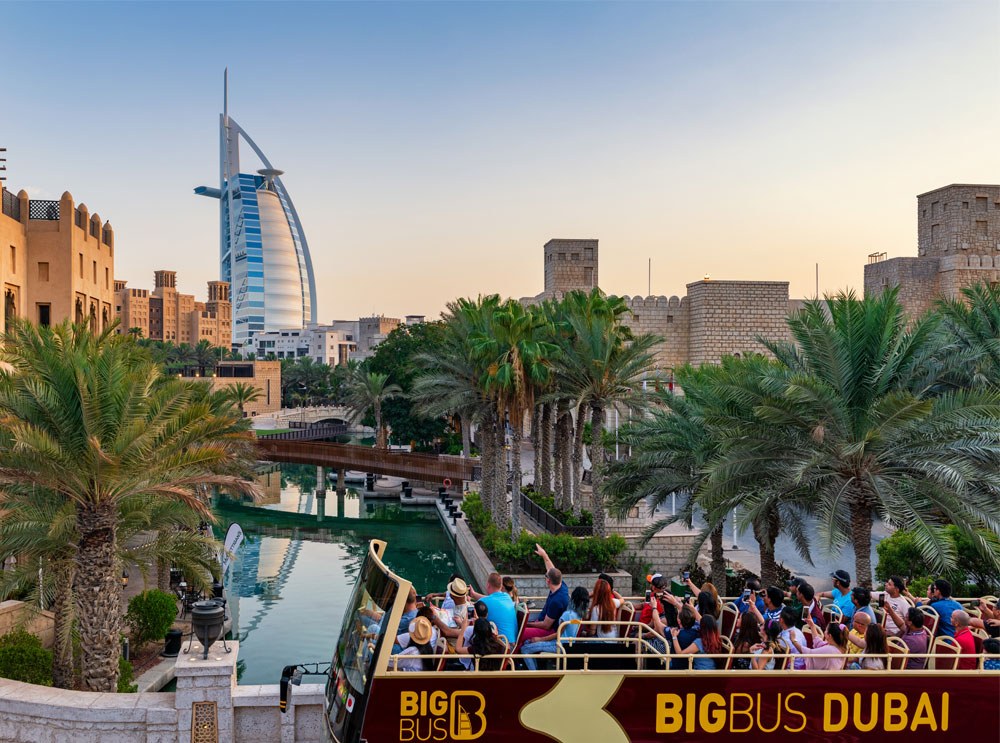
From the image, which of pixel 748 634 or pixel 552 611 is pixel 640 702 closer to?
pixel 748 634

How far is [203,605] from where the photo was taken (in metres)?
9.56

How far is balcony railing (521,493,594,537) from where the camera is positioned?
2453cm

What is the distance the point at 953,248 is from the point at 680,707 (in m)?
44.3

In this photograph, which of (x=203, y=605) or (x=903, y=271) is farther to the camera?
(x=903, y=271)

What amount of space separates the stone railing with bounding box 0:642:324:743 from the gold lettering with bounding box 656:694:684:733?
5.02 meters

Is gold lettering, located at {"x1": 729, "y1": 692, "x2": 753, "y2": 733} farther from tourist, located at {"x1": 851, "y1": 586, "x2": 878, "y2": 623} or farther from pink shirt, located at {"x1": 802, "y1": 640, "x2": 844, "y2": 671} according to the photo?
tourist, located at {"x1": 851, "y1": 586, "x2": 878, "y2": 623}

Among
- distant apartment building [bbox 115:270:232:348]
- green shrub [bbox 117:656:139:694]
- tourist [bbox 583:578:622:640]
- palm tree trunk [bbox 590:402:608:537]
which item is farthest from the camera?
distant apartment building [bbox 115:270:232:348]

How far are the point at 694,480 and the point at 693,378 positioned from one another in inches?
103

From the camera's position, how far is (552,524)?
84.0 ft

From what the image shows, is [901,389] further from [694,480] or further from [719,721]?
[719,721]

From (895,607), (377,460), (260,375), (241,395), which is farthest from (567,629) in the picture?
(260,375)

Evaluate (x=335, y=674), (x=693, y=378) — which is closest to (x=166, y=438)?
(x=335, y=674)

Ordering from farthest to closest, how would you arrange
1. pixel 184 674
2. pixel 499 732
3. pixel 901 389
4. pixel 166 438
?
pixel 901 389 → pixel 166 438 → pixel 184 674 → pixel 499 732

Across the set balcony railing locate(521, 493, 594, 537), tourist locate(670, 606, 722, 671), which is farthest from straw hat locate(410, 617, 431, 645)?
balcony railing locate(521, 493, 594, 537)
